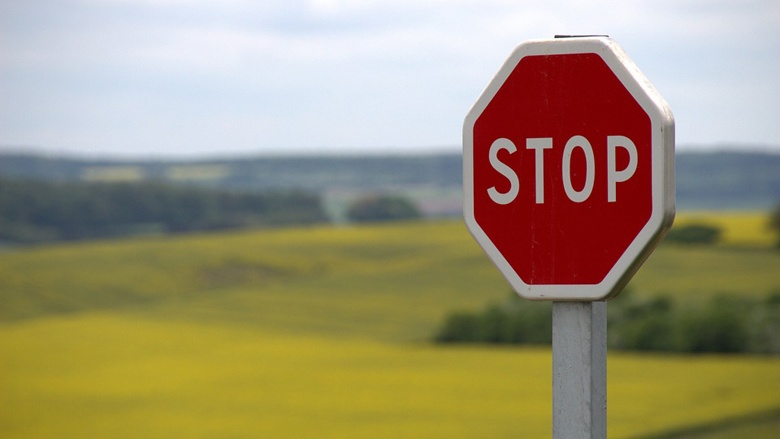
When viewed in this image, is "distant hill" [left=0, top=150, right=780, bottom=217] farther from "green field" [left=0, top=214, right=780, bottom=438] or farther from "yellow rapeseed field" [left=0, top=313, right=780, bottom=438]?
"yellow rapeseed field" [left=0, top=313, right=780, bottom=438]

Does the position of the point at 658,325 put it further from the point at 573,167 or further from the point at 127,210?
the point at 573,167

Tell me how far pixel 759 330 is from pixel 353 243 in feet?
38.5

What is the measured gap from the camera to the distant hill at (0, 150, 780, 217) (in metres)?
27.2

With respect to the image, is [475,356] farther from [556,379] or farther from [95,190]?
[556,379]

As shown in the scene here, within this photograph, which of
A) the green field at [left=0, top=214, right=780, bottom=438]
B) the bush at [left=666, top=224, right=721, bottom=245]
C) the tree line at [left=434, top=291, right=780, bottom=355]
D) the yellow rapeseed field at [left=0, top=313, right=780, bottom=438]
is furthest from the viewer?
the bush at [left=666, top=224, right=721, bottom=245]

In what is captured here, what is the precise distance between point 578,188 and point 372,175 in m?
29.6

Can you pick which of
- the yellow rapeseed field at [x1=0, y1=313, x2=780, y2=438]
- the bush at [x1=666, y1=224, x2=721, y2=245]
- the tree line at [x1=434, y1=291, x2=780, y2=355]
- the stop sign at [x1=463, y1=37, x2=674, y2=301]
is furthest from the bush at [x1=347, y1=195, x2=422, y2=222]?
the stop sign at [x1=463, y1=37, x2=674, y2=301]

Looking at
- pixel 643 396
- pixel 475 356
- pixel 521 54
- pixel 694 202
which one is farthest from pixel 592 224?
pixel 694 202

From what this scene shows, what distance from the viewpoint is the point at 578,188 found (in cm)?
178

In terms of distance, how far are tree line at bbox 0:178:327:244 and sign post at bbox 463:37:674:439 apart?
920 inches

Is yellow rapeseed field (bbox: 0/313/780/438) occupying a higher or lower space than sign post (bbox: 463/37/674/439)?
lower

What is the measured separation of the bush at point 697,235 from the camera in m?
26.7

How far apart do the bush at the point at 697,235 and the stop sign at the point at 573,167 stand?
25.6m

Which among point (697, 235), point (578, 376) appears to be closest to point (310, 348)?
point (697, 235)
